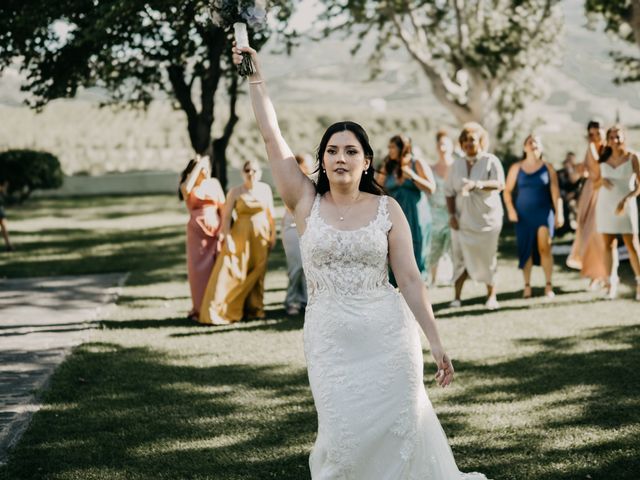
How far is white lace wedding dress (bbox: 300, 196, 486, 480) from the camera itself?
407 centimetres

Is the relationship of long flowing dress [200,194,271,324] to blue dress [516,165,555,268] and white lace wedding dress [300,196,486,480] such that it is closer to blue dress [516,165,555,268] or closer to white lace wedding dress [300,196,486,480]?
blue dress [516,165,555,268]

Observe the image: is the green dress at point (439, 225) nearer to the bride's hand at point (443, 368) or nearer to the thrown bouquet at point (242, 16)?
the thrown bouquet at point (242, 16)

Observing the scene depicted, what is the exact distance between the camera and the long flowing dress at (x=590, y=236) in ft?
38.4

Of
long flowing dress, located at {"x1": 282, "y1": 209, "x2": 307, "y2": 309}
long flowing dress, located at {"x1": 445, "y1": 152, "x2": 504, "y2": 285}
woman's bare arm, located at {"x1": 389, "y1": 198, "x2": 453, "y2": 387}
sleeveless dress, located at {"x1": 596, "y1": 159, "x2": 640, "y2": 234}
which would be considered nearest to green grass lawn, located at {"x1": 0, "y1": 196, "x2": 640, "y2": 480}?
long flowing dress, located at {"x1": 282, "y1": 209, "x2": 307, "y2": 309}

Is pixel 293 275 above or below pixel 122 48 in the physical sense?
below

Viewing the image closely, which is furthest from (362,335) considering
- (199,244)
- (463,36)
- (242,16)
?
(463,36)

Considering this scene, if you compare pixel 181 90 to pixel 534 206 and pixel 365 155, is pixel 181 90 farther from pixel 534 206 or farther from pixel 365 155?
pixel 365 155

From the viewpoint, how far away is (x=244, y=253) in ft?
36.0

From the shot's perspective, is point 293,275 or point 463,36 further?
point 463,36

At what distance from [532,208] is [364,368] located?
7723 millimetres

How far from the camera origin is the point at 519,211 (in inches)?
453

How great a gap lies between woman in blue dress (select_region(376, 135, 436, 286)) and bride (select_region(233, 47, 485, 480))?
21.0ft

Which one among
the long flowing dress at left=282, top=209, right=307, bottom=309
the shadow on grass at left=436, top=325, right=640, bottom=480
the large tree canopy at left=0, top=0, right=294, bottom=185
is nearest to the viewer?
the shadow on grass at left=436, top=325, right=640, bottom=480

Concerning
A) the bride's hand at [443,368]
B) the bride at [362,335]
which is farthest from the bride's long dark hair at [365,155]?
the bride's hand at [443,368]
